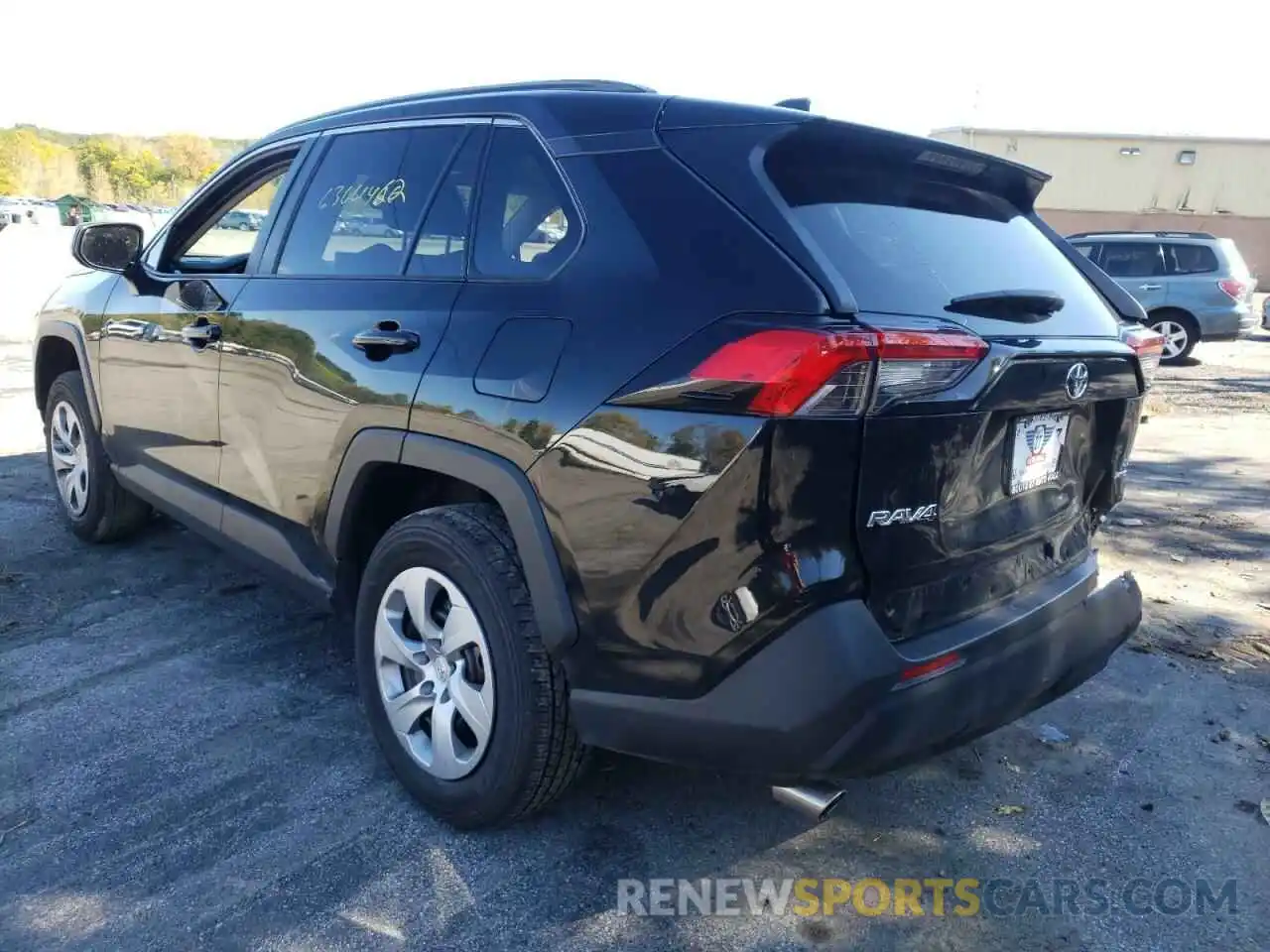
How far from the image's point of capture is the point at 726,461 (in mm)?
2035

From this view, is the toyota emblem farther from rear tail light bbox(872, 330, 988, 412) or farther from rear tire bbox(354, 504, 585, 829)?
rear tire bbox(354, 504, 585, 829)

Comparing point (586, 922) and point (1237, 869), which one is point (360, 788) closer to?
point (586, 922)

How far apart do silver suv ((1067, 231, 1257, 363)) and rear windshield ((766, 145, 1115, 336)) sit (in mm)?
12559

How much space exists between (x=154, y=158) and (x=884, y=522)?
323 feet

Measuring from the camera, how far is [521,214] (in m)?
2.69

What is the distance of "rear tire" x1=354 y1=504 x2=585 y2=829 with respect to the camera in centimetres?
247

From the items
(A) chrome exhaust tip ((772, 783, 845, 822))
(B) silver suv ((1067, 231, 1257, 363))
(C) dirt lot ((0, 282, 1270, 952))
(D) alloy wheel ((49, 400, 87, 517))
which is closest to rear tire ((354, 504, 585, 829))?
(C) dirt lot ((0, 282, 1270, 952))

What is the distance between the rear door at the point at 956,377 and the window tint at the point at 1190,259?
13.2 meters

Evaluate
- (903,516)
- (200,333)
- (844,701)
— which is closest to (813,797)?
(844,701)

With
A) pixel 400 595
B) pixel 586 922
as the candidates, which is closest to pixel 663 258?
pixel 400 595

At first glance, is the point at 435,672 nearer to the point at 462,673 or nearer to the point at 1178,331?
the point at 462,673

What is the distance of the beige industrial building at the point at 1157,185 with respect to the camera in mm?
32750

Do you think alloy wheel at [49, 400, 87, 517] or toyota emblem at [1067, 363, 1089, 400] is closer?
toyota emblem at [1067, 363, 1089, 400]

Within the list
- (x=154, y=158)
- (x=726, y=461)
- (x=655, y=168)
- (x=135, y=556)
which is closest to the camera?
(x=726, y=461)
